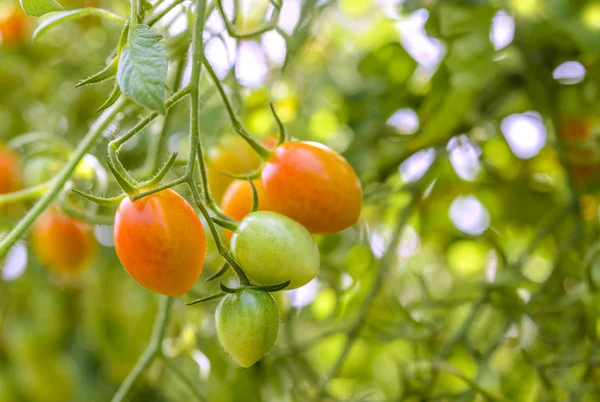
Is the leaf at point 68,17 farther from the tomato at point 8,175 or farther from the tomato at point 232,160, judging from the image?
the tomato at point 8,175

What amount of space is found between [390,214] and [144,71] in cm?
98

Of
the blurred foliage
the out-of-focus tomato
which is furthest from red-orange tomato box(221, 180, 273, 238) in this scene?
the out-of-focus tomato

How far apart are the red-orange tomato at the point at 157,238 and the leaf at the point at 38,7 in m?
0.17

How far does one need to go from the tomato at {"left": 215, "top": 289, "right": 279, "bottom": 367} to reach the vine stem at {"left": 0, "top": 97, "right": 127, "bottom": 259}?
201 millimetres

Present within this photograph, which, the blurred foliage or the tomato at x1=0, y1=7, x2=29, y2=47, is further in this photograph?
the tomato at x1=0, y1=7, x2=29, y2=47

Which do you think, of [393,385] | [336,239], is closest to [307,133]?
[336,239]

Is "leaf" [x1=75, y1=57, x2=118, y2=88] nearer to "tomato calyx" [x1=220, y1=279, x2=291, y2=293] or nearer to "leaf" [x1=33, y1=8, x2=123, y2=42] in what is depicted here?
"leaf" [x1=33, y1=8, x2=123, y2=42]

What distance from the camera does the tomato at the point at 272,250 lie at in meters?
0.53

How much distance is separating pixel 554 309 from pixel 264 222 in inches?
19.0

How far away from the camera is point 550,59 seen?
1.16 meters

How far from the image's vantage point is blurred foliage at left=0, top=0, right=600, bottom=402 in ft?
3.04

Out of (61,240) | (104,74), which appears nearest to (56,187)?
(104,74)

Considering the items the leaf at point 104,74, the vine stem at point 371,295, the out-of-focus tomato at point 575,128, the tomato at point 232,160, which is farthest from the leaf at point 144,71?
the out-of-focus tomato at point 575,128

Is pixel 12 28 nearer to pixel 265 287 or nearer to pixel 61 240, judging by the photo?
pixel 61 240
